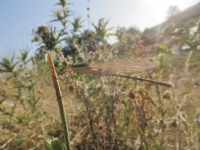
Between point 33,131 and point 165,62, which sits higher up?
point 165,62

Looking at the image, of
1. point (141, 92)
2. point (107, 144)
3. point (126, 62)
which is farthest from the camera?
point (107, 144)

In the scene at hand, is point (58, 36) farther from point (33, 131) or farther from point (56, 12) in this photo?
point (33, 131)

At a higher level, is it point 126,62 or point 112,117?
point 126,62

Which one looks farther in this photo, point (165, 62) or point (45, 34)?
point (165, 62)

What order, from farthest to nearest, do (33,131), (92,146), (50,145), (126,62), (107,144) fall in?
(33,131)
(92,146)
(107,144)
(126,62)
(50,145)

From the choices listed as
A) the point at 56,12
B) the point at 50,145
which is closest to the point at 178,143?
the point at 50,145

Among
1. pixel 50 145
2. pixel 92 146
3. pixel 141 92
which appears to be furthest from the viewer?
pixel 92 146

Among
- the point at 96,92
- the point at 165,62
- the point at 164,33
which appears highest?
the point at 164,33

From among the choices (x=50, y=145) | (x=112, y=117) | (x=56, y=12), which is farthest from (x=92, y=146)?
(x=50, y=145)

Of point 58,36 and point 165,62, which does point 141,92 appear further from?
point 58,36
